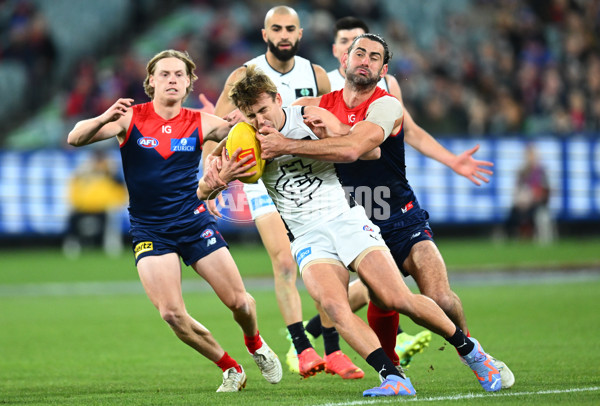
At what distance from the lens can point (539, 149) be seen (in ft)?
72.9

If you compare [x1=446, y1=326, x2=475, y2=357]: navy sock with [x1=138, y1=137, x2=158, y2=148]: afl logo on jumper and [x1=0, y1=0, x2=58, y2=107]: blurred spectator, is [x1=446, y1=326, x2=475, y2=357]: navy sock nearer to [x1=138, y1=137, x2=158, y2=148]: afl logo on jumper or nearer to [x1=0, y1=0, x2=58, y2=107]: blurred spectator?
[x1=138, y1=137, x2=158, y2=148]: afl logo on jumper

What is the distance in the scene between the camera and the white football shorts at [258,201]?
909 centimetres

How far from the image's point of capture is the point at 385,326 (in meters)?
8.00

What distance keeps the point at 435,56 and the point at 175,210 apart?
59.3 ft

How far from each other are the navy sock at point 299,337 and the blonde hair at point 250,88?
2.50 m

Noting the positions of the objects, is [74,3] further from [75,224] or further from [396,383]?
[396,383]

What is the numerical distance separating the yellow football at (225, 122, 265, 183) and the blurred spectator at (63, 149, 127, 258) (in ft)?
51.3

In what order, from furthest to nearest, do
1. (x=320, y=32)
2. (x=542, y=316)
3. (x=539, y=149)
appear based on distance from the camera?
(x=320, y=32)
(x=539, y=149)
(x=542, y=316)

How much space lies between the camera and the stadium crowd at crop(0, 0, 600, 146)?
23094 millimetres

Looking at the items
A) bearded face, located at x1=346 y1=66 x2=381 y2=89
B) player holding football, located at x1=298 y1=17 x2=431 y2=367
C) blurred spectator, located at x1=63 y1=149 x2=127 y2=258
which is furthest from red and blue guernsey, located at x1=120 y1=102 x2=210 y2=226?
blurred spectator, located at x1=63 y1=149 x2=127 y2=258

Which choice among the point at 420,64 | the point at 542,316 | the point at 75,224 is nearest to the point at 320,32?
the point at 420,64

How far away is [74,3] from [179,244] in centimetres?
2032

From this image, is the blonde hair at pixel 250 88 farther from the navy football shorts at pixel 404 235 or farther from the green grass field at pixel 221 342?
the green grass field at pixel 221 342

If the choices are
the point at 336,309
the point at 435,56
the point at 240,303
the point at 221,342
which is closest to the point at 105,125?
the point at 240,303
